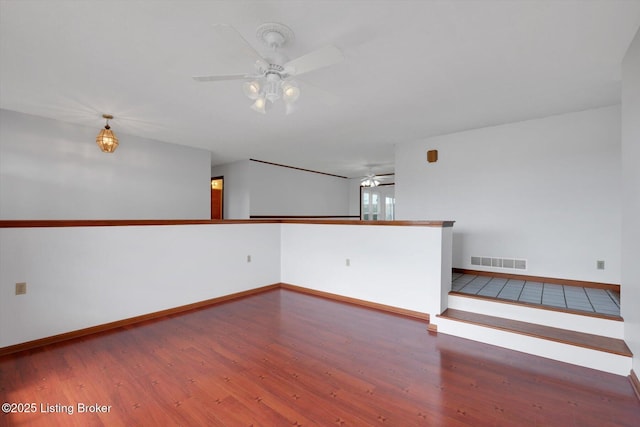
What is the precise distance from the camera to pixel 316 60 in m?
1.96

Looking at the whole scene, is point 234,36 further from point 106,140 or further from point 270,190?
point 270,190

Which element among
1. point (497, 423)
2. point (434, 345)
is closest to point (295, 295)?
point (434, 345)

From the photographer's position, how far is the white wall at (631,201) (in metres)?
2.10

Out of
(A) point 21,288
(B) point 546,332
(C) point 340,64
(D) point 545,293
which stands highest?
(C) point 340,64

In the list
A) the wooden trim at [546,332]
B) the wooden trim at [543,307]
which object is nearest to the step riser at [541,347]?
the wooden trim at [546,332]

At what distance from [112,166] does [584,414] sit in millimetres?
6293

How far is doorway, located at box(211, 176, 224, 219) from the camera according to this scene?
7.56 metres

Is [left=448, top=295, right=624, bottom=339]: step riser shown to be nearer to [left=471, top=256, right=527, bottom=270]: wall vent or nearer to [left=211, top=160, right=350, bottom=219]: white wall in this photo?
[left=471, top=256, right=527, bottom=270]: wall vent

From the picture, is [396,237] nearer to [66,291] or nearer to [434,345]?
[434,345]

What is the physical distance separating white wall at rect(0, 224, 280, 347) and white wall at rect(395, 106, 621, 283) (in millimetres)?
3484

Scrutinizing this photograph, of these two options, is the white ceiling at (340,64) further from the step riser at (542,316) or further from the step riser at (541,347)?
the step riser at (541,347)

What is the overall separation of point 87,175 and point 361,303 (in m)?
4.68

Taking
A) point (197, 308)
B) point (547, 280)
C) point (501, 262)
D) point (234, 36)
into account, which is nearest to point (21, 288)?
point (197, 308)

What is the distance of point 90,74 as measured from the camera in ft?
9.26
